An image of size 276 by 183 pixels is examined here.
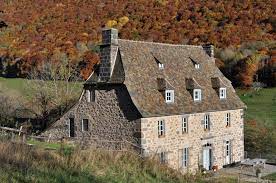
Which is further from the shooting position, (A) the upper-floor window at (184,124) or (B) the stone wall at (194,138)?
(A) the upper-floor window at (184,124)

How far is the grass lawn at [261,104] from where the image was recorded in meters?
54.4

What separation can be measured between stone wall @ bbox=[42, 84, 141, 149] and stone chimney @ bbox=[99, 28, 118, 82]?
92cm

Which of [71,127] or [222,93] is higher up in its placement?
[222,93]

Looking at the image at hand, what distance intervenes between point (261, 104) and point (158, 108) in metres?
32.0

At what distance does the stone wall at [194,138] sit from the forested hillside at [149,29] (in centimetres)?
3323

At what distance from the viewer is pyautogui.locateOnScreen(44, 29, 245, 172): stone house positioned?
31.3 meters

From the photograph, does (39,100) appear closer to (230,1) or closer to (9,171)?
(9,171)

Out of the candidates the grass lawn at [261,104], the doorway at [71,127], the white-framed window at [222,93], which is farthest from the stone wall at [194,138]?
the grass lawn at [261,104]

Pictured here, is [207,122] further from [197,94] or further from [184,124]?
[184,124]

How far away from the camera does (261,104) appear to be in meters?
60.2

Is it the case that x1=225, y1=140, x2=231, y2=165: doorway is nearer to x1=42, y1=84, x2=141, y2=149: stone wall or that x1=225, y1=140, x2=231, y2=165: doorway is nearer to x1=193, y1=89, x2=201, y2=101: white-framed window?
x1=193, y1=89, x2=201, y2=101: white-framed window

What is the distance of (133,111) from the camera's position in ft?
101

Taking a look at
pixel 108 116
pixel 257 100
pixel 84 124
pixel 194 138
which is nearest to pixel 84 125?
pixel 84 124

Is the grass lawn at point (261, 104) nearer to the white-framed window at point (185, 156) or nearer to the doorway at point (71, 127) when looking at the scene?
the white-framed window at point (185, 156)
